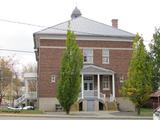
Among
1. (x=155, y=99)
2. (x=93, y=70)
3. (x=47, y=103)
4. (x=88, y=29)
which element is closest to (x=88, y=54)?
(x=93, y=70)

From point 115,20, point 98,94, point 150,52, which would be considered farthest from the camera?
point 115,20

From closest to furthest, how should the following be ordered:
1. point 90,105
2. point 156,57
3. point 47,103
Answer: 1. point 90,105
2. point 47,103
3. point 156,57

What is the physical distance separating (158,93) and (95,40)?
38.6ft

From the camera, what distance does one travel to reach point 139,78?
42094 millimetres

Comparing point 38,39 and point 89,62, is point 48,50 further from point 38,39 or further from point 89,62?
point 89,62

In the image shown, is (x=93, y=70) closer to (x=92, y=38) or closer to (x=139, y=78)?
(x=92, y=38)

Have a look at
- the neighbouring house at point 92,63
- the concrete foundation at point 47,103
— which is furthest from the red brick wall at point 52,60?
the concrete foundation at point 47,103

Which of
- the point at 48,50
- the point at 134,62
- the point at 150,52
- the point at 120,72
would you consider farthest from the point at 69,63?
the point at 150,52

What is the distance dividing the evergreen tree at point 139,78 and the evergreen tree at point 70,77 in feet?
17.6

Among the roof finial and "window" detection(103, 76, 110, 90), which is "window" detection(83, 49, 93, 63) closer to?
"window" detection(103, 76, 110, 90)

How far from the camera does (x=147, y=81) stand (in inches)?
1677

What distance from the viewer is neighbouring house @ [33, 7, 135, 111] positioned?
51781 millimetres

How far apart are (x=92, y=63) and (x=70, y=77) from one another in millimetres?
13173

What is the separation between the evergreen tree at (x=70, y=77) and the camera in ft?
135
